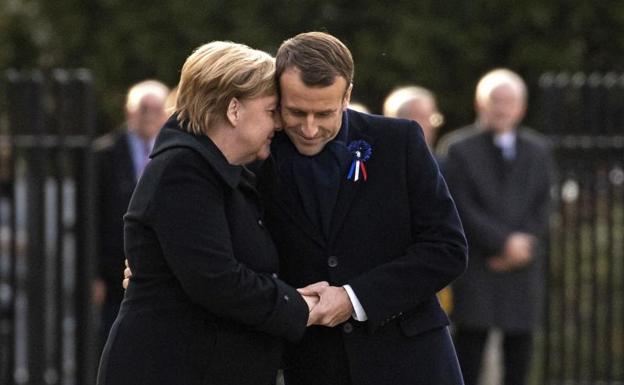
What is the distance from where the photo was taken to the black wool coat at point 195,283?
4328 mm

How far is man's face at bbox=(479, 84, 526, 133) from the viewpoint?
868 centimetres

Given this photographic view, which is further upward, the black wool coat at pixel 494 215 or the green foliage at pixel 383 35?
the green foliage at pixel 383 35

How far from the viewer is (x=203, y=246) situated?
4316 millimetres

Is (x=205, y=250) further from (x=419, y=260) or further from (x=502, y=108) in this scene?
(x=502, y=108)

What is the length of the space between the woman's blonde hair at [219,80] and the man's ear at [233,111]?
1cm

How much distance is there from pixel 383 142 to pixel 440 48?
9.84m

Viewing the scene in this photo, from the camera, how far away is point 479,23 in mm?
14477

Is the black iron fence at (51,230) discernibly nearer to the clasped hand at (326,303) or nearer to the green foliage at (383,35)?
the clasped hand at (326,303)

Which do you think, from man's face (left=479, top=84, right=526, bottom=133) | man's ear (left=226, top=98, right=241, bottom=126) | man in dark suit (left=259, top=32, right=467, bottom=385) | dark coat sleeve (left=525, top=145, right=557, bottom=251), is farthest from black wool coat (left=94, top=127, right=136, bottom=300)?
man's ear (left=226, top=98, right=241, bottom=126)

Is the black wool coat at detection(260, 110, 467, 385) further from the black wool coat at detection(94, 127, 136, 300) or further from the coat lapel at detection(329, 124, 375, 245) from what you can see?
the black wool coat at detection(94, 127, 136, 300)

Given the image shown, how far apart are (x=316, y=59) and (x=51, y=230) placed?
4.25 m

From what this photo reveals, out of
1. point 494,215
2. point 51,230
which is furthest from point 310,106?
point 494,215

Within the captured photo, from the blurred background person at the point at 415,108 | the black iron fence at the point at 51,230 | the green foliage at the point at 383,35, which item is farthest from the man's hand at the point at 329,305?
the green foliage at the point at 383,35

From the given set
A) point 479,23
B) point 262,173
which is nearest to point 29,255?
point 262,173
